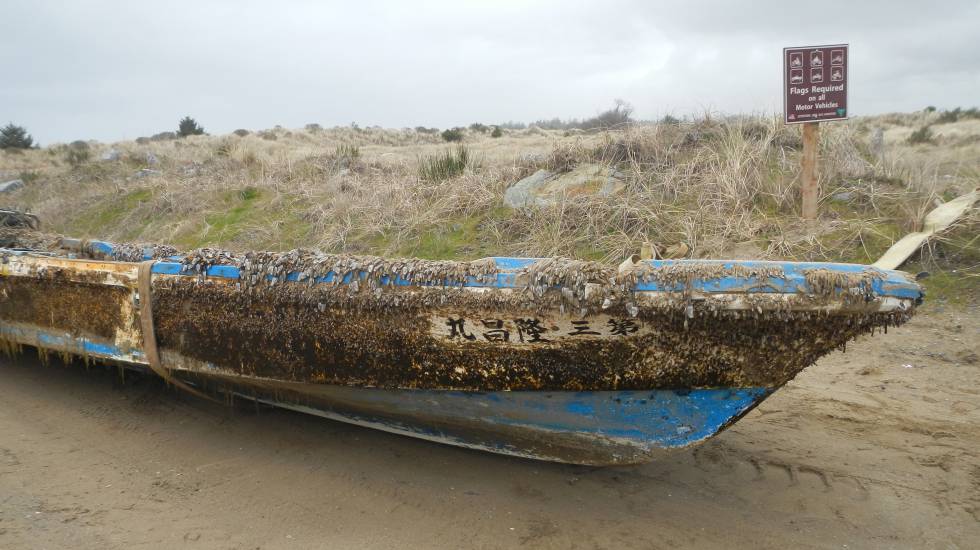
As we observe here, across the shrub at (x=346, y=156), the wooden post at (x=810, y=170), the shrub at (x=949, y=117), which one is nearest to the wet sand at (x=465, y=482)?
the wooden post at (x=810, y=170)

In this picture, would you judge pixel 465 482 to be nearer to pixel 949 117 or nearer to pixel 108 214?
pixel 108 214

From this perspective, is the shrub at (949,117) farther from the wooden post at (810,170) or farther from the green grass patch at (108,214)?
the green grass patch at (108,214)

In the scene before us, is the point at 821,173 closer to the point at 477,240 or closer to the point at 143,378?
the point at 477,240

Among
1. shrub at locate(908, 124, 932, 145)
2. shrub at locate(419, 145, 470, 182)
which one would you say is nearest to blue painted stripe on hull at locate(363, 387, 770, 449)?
shrub at locate(419, 145, 470, 182)

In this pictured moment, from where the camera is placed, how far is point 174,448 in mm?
3461

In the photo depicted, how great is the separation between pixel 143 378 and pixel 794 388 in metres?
4.55

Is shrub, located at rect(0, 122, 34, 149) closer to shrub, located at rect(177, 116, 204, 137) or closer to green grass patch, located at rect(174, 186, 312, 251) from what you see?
shrub, located at rect(177, 116, 204, 137)

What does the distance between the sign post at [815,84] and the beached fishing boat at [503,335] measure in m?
4.31

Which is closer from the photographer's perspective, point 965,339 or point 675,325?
point 675,325

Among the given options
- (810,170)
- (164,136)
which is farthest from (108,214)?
(164,136)

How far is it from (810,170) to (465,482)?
5.07m

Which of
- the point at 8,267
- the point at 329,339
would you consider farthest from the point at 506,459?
the point at 8,267

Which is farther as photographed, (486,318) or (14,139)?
(14,139)

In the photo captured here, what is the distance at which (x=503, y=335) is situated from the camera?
270 centimetres
